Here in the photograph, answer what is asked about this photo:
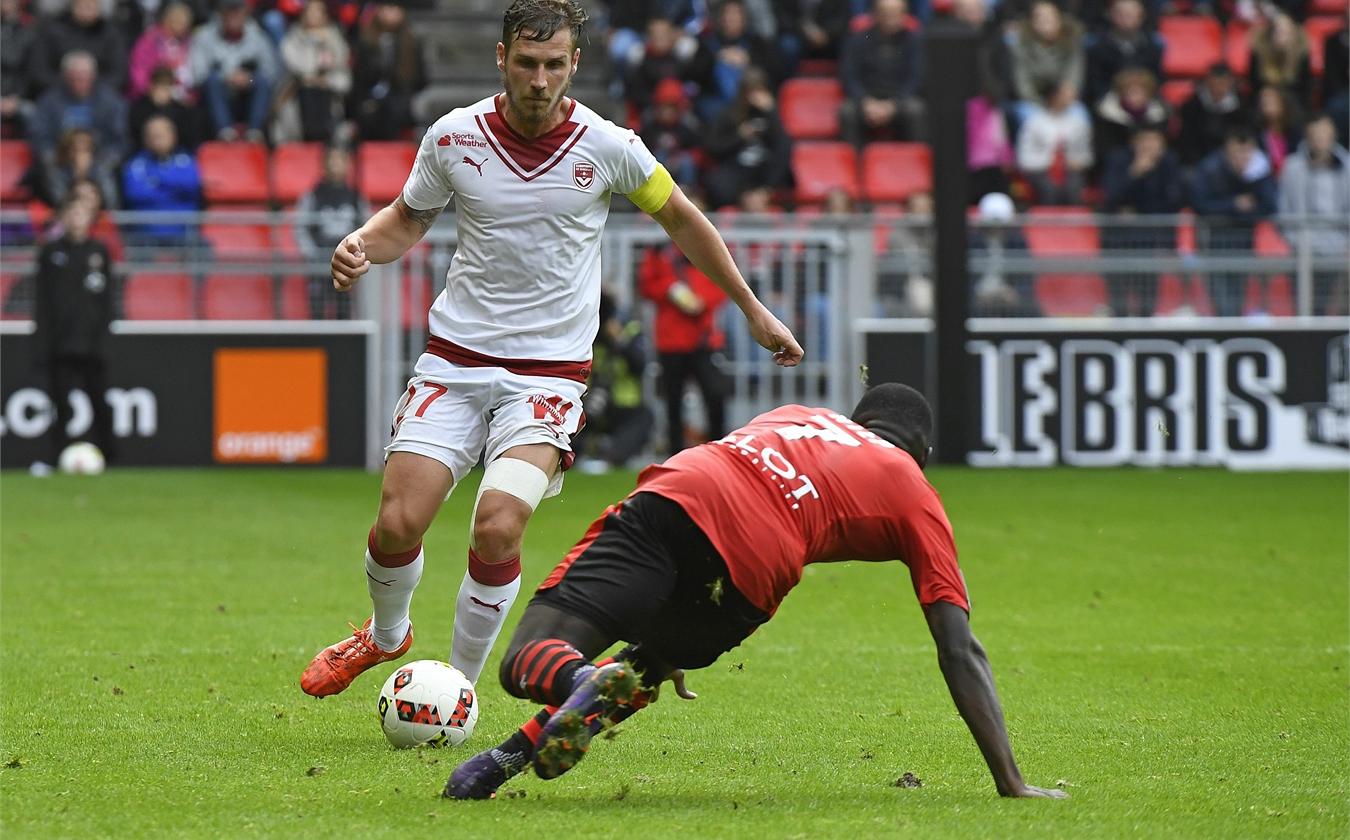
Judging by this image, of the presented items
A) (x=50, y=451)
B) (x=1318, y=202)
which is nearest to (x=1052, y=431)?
(x=1318, y=202)

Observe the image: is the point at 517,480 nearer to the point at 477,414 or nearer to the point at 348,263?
the point at 477,414

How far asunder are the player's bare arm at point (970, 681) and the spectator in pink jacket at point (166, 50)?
642 inches

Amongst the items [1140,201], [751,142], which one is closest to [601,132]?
[751,142]

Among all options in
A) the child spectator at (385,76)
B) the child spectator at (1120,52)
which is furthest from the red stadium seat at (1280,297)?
the child spectator at (385,76)

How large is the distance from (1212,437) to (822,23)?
666 cm

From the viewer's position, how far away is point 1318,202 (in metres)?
19.1

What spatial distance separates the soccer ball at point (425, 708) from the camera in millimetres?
5605

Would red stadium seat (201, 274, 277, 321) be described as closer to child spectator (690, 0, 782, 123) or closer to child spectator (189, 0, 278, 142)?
child spectator (189, 0, 278, 142)

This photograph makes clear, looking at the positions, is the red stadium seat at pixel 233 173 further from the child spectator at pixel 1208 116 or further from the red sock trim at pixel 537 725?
the red sock trim at pixel 537 725

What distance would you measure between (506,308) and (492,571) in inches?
31.5

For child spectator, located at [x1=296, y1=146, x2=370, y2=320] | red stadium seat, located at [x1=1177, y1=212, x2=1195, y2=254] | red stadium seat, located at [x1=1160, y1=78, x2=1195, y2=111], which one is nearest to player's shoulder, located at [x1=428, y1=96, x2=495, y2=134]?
child spectator, located at [x1=296, y1=146, x2=370, y2=320]

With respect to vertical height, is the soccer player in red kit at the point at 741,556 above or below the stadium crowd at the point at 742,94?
below

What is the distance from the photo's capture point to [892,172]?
2038 cm

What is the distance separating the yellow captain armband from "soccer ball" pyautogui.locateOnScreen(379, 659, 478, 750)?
153cm
